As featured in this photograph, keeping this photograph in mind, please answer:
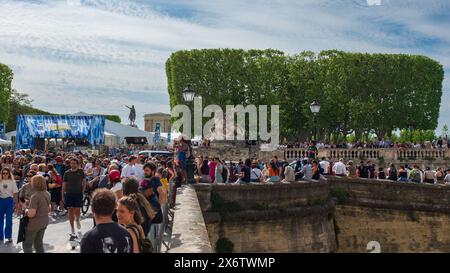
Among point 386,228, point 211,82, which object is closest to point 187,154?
point 386,228

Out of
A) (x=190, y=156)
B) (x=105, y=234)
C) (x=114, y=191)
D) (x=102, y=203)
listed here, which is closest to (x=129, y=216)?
(x=102, y=203)

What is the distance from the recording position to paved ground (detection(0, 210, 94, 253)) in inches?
405

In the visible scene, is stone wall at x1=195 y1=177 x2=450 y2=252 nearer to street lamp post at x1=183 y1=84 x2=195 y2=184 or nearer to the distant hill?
street lamp post at x1=183 y1=84 x2=195 y2=184

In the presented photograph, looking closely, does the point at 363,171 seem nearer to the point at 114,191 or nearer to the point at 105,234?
the point at 114,191

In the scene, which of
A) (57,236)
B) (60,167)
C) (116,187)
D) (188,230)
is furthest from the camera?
(60,167)

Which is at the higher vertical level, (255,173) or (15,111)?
(15,111)

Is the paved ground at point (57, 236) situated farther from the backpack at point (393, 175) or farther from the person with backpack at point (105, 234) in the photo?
the backpack at point (393, 175)

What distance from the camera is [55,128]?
34.7m

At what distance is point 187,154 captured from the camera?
55.5 feet

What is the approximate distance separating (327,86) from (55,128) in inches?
981

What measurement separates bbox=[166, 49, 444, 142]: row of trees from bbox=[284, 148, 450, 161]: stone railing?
11287 mm

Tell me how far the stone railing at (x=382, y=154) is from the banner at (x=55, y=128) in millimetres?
12442

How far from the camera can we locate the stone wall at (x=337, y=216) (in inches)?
717
